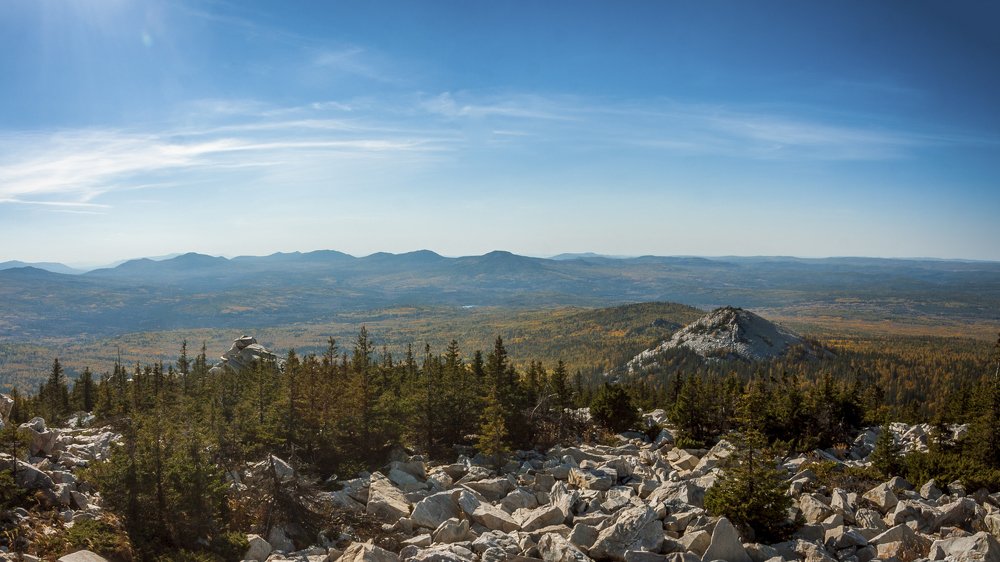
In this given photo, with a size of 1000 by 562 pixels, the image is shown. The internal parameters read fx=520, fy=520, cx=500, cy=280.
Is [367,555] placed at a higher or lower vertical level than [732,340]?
higher

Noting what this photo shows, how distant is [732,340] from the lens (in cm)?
17475

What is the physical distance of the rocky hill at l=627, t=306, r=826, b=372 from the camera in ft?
561

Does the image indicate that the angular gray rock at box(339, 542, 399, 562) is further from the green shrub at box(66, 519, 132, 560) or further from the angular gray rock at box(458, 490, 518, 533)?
the green shrub at box(66, 519, 132, 560)

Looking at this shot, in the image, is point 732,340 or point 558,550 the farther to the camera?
point 732,340

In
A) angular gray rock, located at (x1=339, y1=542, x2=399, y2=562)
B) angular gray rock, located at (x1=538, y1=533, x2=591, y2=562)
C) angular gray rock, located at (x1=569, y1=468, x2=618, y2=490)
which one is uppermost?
angular gray rock, located at (x1=339, y1=542, x2=399, y2=562)

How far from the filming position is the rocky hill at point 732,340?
171 meters

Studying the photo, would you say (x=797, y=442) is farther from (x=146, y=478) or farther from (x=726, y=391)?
(x=146, y=478)

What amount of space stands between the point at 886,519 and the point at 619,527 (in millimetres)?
11816

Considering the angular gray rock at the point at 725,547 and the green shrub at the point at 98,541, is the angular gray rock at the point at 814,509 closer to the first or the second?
the angular gray rock at the point at 725,547

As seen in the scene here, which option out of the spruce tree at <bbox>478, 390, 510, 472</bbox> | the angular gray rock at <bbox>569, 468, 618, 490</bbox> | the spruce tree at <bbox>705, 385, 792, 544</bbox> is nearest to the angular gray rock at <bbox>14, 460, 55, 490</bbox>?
the spruce tree at <bbox>478, 390, 510, 472</bbox>

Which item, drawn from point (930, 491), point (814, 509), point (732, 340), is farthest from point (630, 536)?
point (732, 340)

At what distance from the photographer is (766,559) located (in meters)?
18.5

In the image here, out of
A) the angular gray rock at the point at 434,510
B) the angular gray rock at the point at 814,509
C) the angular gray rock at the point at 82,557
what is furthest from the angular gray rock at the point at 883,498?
the angular gray rock at the point at 82,557

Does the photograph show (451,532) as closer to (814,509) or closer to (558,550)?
(558,550)
